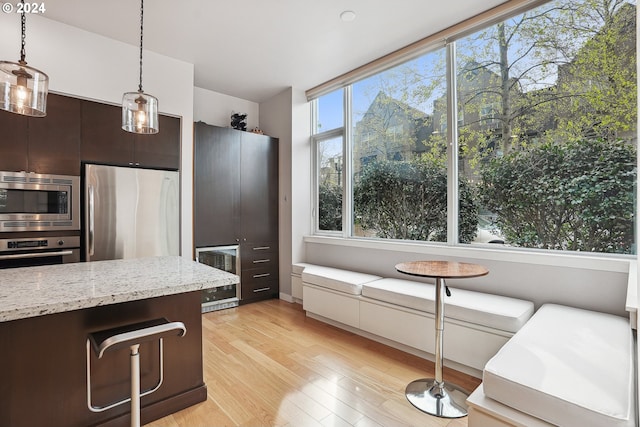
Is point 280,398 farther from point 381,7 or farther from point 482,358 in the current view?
point 381,7

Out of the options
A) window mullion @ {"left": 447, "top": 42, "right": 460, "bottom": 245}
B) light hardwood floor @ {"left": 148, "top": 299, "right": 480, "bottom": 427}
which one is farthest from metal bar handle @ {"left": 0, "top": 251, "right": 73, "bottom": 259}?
window mullion @ {"left": 447, "top": 42, "right": 460, "bottom": 245}

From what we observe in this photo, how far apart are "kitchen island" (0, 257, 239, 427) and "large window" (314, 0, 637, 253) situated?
91.3 inches

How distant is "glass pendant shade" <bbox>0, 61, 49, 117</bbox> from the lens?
1.43m

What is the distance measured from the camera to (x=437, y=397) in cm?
207

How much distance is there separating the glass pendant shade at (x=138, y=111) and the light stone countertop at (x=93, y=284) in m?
0.93

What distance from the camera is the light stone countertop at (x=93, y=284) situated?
1264 mm

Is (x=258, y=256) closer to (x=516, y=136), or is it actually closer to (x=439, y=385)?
(x=439, y=385)

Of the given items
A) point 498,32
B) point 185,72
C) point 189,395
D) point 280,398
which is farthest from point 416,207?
point 185,72

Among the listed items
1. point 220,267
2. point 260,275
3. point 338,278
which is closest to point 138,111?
point 338,278

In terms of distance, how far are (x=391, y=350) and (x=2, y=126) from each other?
12.3 feet

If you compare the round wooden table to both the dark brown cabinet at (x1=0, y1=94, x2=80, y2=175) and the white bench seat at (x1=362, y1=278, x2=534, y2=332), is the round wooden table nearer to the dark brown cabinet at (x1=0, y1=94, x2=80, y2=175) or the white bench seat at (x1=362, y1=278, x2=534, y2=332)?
the white bench seat at (x1=362, y1=278, x2=534, y2=332)

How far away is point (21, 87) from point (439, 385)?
113 inches

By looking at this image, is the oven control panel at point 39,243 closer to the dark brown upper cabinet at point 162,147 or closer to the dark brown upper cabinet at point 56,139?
the dark brown upper cabinet at point 56,139

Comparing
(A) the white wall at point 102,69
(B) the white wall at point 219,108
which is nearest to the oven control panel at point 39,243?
(A) the white wall at point 102,69
